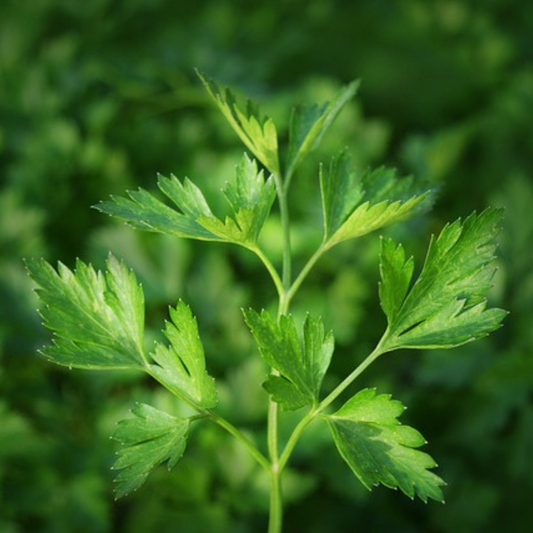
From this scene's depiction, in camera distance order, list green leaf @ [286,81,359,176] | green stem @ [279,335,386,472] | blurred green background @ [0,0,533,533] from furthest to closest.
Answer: blurred green background @ [0,0,533,533], green leaf @ [286,81,359,176], green stem @ [279,335,386,472]

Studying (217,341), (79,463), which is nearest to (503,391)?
(217,341)

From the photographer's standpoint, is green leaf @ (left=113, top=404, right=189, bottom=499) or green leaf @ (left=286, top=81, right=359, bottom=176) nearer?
green leaf @ (left=113, top=404, right=189, bottom=499)

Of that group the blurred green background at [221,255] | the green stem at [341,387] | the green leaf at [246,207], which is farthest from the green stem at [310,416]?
the blurred green background at [221,255]

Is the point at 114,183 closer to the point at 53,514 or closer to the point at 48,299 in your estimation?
the point at 53,514

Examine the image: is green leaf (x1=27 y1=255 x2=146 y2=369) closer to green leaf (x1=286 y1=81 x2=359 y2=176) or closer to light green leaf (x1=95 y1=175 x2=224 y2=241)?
light green leaf (x1=95 y1=175 x2=224 y2=241)

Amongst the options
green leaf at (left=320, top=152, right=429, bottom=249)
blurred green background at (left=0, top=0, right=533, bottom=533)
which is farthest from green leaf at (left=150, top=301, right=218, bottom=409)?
blurred green background at (left=0, top=0, right=533, bottom=533)

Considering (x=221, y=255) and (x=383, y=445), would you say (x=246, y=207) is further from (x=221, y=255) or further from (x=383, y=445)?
(x=221, y=255)

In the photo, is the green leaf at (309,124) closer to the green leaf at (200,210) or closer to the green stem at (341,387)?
the green leaf at (200,210)
